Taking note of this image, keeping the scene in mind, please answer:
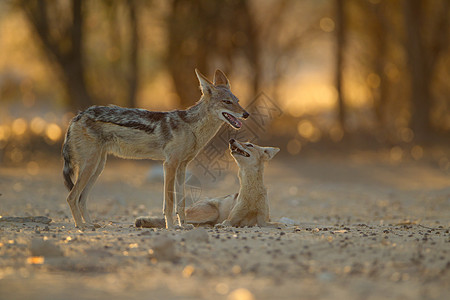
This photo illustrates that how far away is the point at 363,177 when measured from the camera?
1644 cm

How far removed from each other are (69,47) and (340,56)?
8825mm

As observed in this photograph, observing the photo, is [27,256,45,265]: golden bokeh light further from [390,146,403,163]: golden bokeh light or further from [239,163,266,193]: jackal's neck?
[390,146,403,163]: golden bokeh light

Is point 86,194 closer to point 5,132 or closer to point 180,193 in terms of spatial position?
point 180,193

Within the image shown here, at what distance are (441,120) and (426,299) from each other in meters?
17.7

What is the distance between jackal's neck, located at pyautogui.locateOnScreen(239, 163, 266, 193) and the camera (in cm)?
803

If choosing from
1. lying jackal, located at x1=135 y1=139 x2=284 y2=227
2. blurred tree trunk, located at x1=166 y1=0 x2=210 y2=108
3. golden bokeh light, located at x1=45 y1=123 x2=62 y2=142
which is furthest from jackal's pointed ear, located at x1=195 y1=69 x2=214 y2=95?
blurred tree trunk, located at x1=166 y1=0 x2=210 y2=108

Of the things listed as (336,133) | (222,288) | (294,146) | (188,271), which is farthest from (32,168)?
(222,288)

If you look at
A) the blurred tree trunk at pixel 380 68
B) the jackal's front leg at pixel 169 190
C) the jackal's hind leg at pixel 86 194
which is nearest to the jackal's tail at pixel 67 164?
the jackal's hind leg at pixel 86 194

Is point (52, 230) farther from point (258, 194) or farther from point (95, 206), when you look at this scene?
point (95, 206)

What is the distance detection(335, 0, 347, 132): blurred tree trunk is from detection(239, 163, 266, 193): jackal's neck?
1279 cm

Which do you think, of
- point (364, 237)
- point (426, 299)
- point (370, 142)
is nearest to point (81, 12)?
point (370, 142)

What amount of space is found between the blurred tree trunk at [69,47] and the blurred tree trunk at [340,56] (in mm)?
8141

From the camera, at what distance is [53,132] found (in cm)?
1953

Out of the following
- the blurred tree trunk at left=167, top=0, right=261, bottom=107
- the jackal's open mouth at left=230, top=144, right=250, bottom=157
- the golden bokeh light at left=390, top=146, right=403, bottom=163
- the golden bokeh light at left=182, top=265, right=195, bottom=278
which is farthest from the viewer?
the blurred tree trunk at left=167, top=0, right=261, bottom=107
